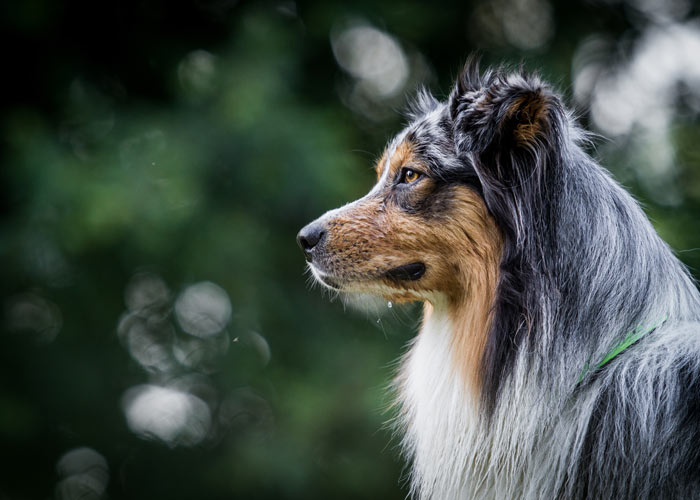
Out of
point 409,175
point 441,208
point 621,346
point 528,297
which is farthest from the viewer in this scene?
point 409,175

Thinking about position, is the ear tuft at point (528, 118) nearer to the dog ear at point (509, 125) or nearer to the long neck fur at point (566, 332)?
the dog ear at point (509, 125)

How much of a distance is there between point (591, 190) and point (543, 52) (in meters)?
5.63

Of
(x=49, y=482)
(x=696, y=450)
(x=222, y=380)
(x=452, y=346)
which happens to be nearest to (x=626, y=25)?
(x=222, y=380)

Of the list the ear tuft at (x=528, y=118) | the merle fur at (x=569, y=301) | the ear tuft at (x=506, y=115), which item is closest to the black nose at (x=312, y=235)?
the merle fur at (x=569, y=301)

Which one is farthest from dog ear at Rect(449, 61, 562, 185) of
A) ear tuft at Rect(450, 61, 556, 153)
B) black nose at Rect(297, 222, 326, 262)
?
black nose at Rect(297, 222, 326, 262)

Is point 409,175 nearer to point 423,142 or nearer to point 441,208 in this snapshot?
point 423,142

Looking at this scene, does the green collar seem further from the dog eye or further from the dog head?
the dog eye

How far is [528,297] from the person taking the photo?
3.24 m

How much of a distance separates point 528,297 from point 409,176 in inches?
31.9

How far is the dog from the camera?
9.77 ft

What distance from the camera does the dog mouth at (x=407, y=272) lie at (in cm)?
349

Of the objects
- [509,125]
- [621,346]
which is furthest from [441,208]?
[621,346]

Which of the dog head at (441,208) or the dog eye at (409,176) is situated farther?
the dog eye at (409,176)

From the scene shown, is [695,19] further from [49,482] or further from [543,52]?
[49,482]
